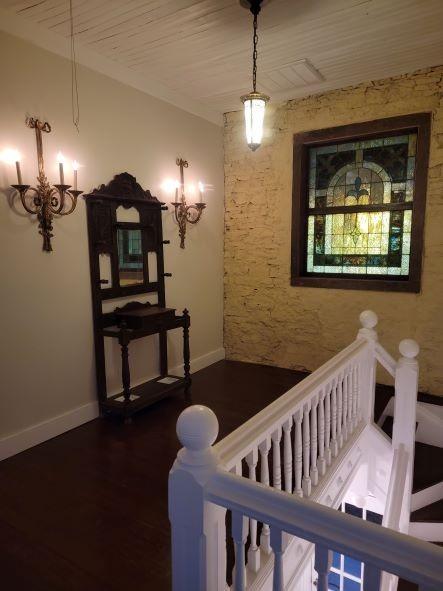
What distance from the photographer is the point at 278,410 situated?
5.08 feet

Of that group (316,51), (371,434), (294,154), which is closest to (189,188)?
(294,154)

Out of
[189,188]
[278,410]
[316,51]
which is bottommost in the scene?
[278,410]

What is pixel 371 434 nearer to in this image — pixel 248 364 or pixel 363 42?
pixel 248 364

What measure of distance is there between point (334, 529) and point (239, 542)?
1.02ft

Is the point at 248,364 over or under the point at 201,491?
under

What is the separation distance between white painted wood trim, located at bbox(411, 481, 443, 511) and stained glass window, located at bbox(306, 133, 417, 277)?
6.32 ft

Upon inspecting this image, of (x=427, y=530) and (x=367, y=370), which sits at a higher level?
(x=367, y=370)

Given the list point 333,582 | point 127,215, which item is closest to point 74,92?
point 127,215

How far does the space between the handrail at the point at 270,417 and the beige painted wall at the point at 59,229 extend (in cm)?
195

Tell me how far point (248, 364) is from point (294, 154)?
2444 millimetres

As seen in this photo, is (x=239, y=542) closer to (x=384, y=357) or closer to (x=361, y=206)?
(x=384, y=357)

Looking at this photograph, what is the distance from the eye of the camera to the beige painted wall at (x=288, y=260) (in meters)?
3.62

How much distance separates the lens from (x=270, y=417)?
1.48m

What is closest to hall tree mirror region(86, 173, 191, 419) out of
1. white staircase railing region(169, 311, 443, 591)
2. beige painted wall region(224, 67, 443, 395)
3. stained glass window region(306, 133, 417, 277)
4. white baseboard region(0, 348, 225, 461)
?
white baseboard region(0, 348, 225, 461)
